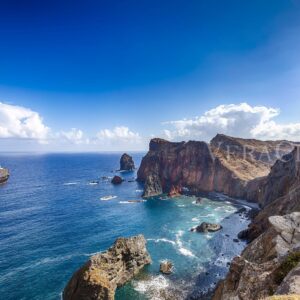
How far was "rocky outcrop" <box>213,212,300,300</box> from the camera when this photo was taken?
21609 millimetres

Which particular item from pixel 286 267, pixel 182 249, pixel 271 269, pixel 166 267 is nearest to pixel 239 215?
pixel 182 249

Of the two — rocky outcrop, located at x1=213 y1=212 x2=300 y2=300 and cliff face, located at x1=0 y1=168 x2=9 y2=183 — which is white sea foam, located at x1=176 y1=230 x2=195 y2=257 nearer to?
rocky outcrop, located at x1=213 y1=212 x2=300 y2=300

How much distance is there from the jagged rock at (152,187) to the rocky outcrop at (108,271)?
239 feet

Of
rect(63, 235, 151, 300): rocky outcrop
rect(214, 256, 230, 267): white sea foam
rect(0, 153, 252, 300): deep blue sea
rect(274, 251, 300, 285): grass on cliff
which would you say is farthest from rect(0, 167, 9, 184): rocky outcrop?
rect(274, 251, 300, 285): grass on cliff

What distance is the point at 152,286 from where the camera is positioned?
54.9 m

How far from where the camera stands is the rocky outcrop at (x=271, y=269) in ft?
70.9

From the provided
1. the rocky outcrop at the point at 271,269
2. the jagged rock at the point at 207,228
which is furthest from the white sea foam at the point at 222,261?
the rocky outcrop at the point at 271,269

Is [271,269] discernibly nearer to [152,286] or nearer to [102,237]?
[152,286]

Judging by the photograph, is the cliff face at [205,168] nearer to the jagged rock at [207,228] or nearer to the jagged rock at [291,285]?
the jagged rock at [207,228]

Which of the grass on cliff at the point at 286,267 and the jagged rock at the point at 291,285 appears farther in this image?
the grass on cliff at the point at 286,267

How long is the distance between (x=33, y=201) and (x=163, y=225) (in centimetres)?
6494

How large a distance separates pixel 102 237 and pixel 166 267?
26.0 meters

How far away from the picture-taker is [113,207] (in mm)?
115312

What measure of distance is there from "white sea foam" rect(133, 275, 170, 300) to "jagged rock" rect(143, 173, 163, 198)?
78.3 metres
